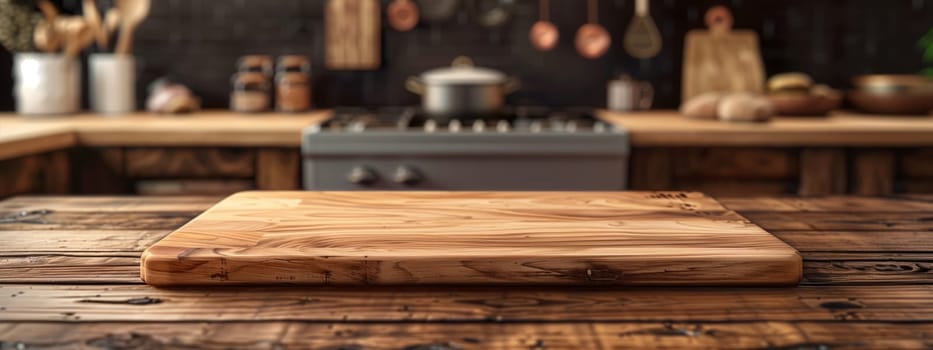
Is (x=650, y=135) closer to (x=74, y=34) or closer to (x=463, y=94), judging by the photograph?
(x=463, y=94)

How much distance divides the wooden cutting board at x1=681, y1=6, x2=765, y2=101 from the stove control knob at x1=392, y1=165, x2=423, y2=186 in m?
1.23

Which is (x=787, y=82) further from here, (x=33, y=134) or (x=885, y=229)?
(x=33, y=134)

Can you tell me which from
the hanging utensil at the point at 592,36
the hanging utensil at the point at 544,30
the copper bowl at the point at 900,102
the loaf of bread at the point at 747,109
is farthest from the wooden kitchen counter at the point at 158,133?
the copper bowl at the point at 900,102

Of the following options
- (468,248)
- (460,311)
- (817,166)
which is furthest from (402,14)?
(460,311)

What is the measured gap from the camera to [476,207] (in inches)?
50.5

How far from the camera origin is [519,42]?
3.47 meters

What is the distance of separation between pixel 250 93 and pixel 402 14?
2.06ft

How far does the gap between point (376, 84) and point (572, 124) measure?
3.35 feet

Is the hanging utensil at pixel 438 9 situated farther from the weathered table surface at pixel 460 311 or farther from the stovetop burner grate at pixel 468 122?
the weathered table surface at pixel 460 311

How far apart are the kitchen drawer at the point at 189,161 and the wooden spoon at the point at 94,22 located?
79cm

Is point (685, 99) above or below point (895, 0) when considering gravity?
below

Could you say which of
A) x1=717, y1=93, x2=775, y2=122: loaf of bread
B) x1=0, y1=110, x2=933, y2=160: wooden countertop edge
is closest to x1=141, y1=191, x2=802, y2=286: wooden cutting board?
x1=0, y1=110, x2=933, y2=160: wooden countertop edge

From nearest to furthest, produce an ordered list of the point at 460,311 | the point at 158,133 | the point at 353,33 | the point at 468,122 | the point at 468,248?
the point at 460,311 → the point at 468,248 → the point at 158,133 → the point at 468,122 → the point at 353,33

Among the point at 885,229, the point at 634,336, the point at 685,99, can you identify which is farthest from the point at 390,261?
the point at 685,99
